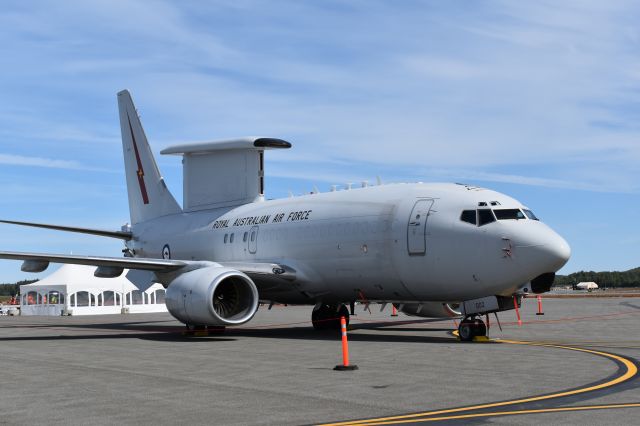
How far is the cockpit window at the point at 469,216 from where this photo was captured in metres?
21.2

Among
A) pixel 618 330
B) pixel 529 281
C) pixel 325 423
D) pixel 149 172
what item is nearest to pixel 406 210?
pixel 529 281

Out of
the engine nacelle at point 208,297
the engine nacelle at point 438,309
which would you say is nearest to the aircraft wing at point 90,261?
the engine nacelle at point 208,297

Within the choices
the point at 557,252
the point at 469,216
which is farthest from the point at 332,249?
the point at 557,252

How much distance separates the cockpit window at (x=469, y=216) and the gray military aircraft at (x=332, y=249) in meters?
0.03

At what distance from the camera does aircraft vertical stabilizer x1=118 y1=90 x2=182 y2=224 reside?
3662cm

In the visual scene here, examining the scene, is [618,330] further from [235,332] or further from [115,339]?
[115,339]

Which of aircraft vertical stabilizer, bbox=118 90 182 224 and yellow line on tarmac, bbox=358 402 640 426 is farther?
aircraft vertical stabilizer, bbox=118 90 182 224

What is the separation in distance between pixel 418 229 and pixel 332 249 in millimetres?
3678

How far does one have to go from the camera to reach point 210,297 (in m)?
23.1

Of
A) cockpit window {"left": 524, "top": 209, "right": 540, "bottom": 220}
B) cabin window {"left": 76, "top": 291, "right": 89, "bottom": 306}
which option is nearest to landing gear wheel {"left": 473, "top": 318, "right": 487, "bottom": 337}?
cockpit window {"left": 524, "top": 209, "right": 540, "bottom": 220}

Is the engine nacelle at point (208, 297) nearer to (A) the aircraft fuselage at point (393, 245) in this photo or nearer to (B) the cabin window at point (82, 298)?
(A) the aircraft fuselage at point (393, 245)

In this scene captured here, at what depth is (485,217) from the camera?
2111cm

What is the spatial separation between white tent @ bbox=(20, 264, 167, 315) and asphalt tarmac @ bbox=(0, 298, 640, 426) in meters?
28.8

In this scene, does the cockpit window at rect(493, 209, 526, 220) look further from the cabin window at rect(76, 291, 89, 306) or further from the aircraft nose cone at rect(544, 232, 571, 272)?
the cabin window at rect(76, 291, 89, 306)
